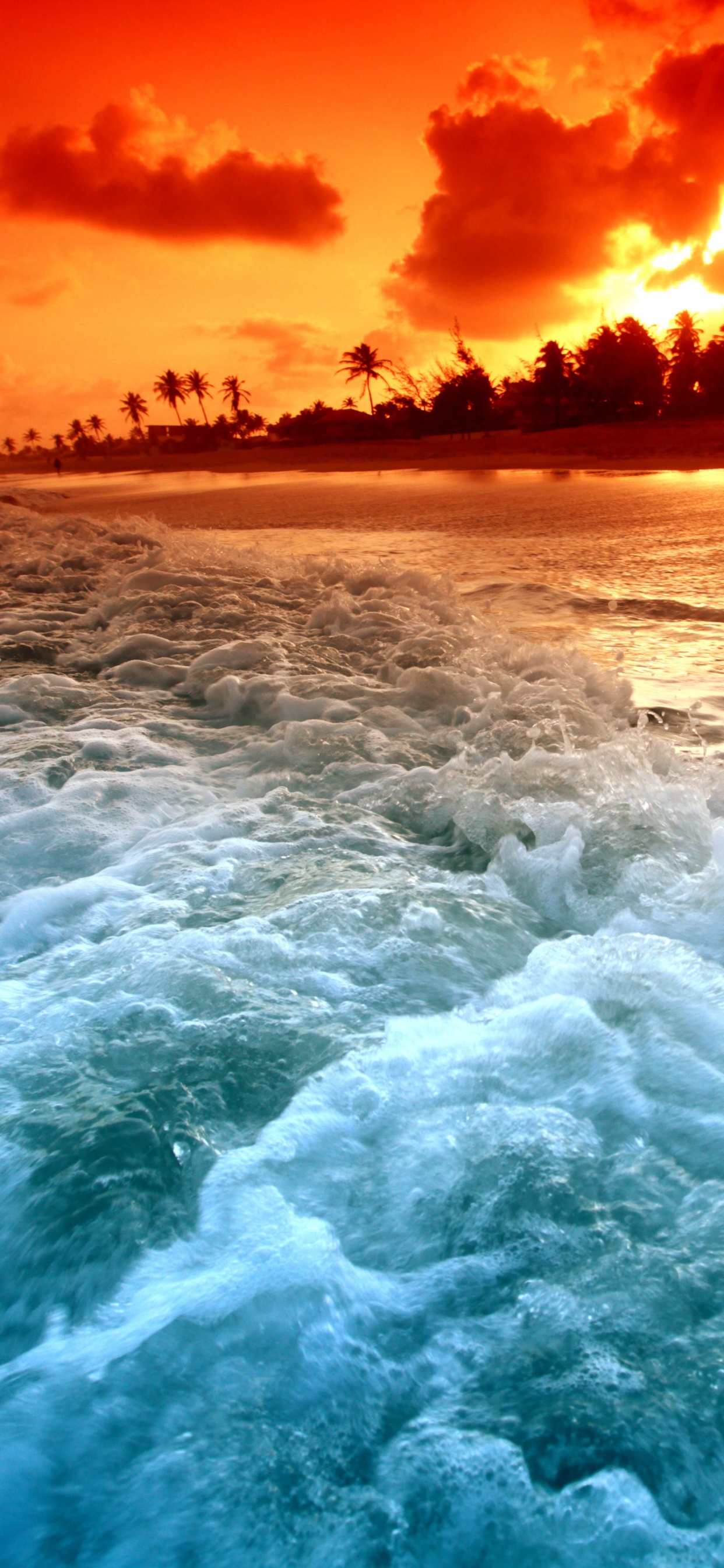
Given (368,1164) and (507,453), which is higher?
(507,453)

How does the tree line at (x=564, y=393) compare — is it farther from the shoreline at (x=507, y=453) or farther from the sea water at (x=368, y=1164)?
the sea water at (x=368, y=1164)

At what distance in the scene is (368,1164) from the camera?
66.4 inches

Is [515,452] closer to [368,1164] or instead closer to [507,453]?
[507,453]

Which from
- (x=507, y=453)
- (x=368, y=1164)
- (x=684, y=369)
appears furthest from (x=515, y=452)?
(x=368, y=1164)

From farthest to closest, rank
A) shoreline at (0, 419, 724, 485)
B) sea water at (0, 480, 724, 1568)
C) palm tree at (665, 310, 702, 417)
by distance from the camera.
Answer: palm tree at (665, 310, 702, 417)
shoreline at (0, 419, 724, 485)
sea water at (0, 480, 724, 1568)

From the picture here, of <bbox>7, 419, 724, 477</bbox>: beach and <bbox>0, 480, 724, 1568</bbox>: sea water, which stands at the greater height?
<bbox>7, 419, 724, 477</bbox>: beach

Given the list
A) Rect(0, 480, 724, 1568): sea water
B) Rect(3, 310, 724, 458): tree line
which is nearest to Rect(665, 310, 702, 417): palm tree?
Rect(3, 310, 724, 458): tree line

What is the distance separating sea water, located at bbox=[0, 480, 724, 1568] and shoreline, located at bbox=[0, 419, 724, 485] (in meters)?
23.3

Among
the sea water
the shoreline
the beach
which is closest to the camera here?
the sea water

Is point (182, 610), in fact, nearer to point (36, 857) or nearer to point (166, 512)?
point (36, 857)

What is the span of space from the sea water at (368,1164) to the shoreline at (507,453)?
23269 mm

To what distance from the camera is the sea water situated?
1.17 metres

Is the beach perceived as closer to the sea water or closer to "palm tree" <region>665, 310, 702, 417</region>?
"palm tree" <region>665, 310, 702, 417</region>

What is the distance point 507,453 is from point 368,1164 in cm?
4169
